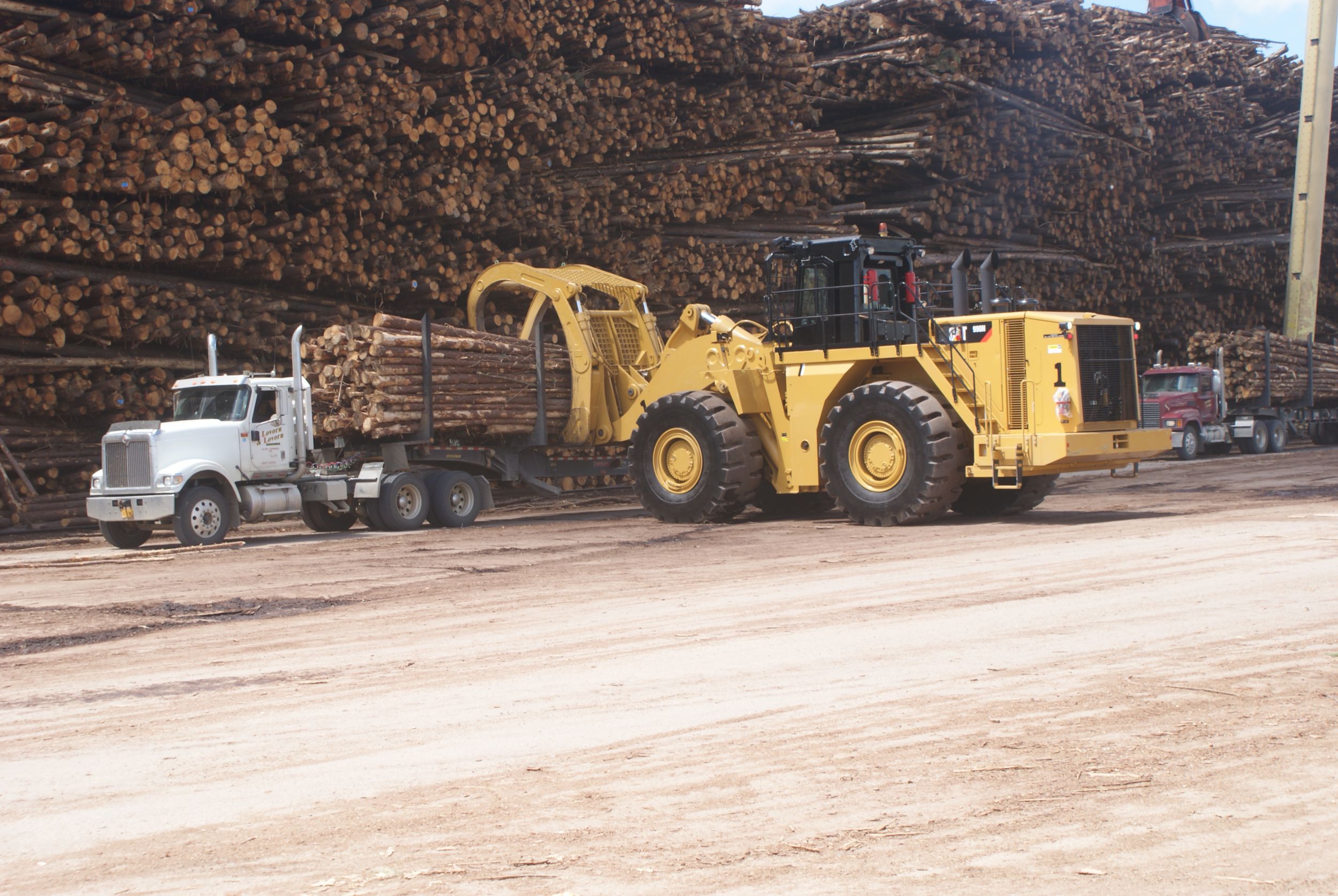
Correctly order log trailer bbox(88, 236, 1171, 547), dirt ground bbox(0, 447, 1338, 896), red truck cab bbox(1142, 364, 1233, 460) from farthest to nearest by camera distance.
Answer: red truck cab bbox(1142, 364, 1233, 460) < log trailer bbox(88, 236, 1171, 547) < dirt ground bbox(0, 447, 1338, 896)

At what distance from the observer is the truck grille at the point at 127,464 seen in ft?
46.6

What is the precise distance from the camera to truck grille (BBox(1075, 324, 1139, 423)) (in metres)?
13.9

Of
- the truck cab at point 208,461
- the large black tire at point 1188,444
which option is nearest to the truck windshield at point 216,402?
the truck cab at point 208,461

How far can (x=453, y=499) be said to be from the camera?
54.0ft

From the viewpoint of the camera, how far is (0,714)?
622 centimetres

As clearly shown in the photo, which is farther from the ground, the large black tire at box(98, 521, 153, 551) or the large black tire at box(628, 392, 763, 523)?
the large black tire at box(628, 392, 763, 523)

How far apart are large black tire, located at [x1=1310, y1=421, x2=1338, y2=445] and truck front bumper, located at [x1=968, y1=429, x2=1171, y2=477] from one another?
21089mm

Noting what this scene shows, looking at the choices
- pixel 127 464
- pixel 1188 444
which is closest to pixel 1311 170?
pixel 1188 444

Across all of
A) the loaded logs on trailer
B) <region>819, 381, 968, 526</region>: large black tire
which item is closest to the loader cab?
<region>819, 381, 968, 526</region>: large black tire

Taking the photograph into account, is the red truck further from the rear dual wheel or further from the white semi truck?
the rear dual wheel

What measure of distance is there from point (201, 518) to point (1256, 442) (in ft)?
73.8

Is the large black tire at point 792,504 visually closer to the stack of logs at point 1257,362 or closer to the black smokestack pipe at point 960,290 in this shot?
the black smokestack pipe at point 960,290

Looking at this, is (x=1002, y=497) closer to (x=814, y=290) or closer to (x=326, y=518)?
(x=814, y=290)

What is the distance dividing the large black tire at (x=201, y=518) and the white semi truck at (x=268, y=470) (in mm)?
11
